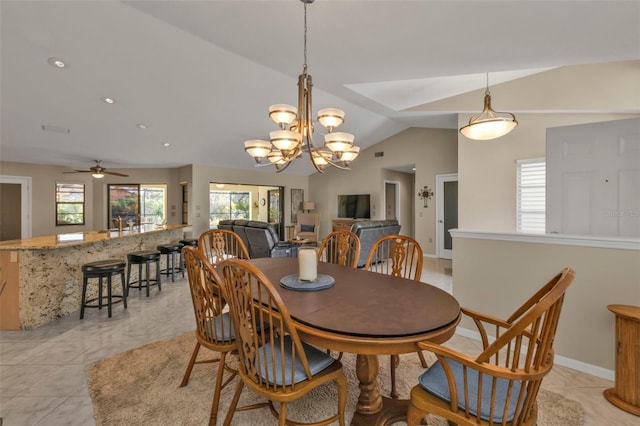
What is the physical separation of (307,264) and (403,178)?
8104 millimetres

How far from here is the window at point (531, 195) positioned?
4363 mm

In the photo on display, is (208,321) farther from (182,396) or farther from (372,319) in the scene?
(372,319)

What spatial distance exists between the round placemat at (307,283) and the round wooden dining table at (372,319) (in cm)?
3

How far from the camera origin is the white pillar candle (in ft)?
5.79

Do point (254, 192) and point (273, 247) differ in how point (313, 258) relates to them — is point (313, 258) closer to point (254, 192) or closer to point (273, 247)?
point (273, 247)

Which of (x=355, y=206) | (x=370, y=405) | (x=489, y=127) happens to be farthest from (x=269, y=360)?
(x=355, y=206)

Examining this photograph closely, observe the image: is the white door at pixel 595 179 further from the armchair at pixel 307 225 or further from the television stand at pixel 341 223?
the armchair at pixel 307 225

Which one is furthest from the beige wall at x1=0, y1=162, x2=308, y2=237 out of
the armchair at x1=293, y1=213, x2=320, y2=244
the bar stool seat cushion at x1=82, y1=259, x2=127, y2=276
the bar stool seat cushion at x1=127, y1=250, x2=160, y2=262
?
the bar stool seat cushion at x1=82, y1=259, x2=127, y2=276

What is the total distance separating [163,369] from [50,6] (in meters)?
3.21

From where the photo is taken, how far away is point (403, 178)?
364 inches

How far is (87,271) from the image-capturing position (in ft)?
10.5

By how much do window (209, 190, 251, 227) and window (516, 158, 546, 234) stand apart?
927 cm

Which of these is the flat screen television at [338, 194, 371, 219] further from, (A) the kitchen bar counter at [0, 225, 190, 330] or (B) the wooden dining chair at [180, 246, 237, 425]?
(B) the wooden dining chair at [180, 246, 237, 425]

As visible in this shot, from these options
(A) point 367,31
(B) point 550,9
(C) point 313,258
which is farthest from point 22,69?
(B) point 550,9
